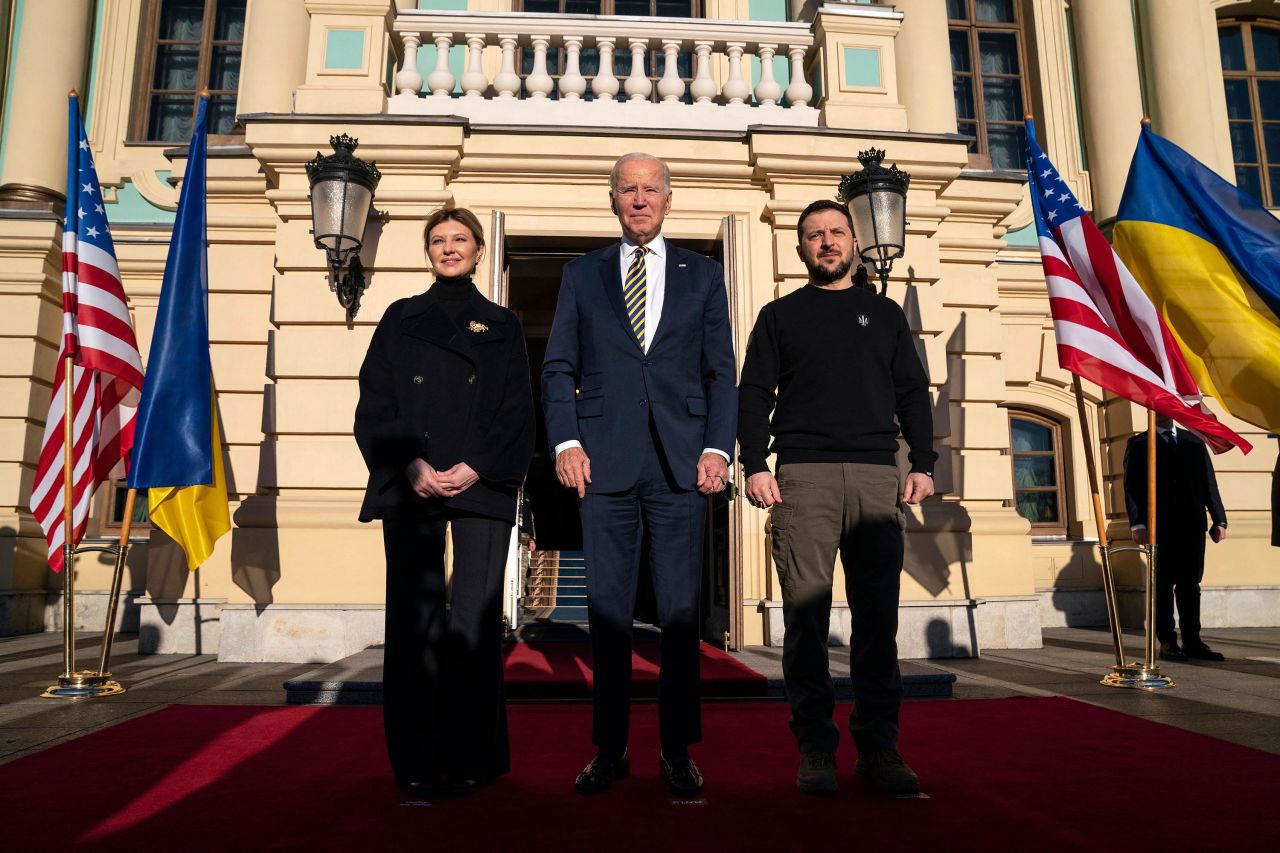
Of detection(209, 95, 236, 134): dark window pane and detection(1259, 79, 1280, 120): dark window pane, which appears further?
detection(1259, 79, 1280, 120): dark window pane

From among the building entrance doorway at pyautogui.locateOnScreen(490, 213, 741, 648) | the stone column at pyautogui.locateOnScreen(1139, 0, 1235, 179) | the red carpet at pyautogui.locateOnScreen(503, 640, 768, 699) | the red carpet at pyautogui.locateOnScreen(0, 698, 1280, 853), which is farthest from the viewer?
the stone column at pyautogui.locateOnScreen(1139, 0, 1235, 179)

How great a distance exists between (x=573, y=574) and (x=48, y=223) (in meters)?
6.53

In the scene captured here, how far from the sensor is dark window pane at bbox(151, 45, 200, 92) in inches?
385

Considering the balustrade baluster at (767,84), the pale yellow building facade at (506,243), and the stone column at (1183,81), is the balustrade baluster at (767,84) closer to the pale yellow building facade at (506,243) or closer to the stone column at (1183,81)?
the pale yellow building facade at (506,243)

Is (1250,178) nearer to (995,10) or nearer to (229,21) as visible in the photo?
(995,10)

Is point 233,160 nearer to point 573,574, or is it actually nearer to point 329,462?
point 329,462

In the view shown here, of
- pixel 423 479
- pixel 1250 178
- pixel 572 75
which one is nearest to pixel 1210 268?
pixel 423 479

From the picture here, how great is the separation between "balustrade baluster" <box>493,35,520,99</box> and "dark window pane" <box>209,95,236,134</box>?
4.49 m

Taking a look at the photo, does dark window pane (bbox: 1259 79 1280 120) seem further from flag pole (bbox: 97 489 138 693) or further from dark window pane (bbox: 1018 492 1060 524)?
flag pole (bbox: 97 489 138 693)

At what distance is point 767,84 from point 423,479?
17.7 ft

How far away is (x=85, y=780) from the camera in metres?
2.67

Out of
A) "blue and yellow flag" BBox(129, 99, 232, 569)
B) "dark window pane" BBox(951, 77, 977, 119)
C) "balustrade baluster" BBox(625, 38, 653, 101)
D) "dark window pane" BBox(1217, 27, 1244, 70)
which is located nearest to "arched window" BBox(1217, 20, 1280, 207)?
"dark window pane" BBox(1217, 27, 1244, 70)

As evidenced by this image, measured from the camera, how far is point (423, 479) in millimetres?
2551

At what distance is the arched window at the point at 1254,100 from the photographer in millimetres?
10531
